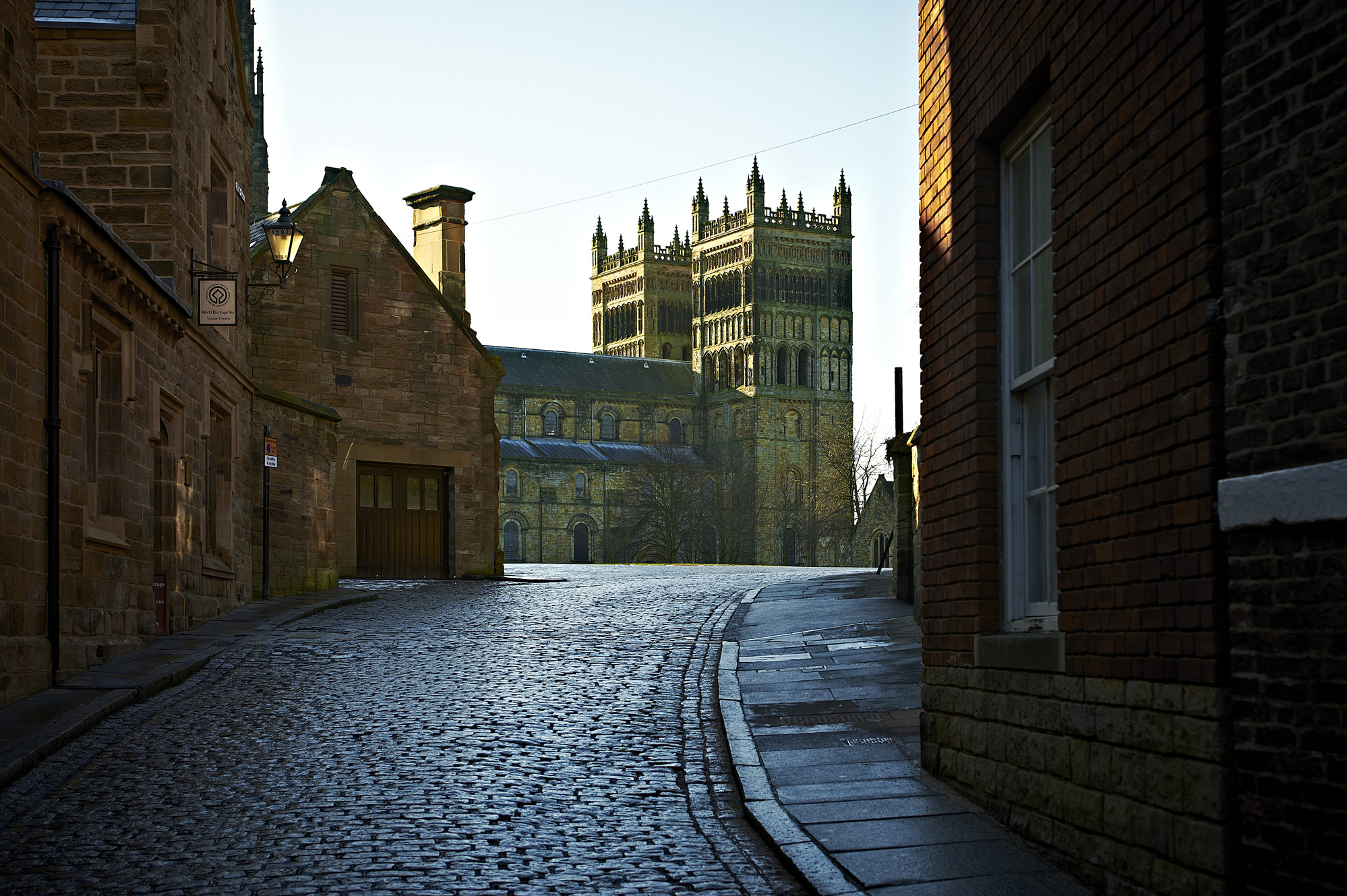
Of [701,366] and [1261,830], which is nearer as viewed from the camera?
[1261,830]

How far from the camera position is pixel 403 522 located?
30500 millimetres

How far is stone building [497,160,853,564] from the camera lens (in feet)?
380

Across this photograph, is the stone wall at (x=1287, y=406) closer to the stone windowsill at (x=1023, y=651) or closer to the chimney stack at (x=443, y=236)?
the stone windowsill at (x=1023, y=651)

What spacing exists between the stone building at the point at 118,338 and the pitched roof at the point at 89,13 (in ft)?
0.09

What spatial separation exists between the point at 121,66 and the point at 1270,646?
14734 millimetres

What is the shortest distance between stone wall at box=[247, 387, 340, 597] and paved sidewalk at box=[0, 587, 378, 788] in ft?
13.3

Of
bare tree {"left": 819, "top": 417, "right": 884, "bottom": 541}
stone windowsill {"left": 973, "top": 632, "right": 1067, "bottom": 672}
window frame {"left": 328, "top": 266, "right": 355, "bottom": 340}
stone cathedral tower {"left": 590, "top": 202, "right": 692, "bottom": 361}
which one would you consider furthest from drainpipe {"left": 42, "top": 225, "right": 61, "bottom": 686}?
stone cathedral tower {"left": 590, "top": 202, "right": 692, "bottom": 361}

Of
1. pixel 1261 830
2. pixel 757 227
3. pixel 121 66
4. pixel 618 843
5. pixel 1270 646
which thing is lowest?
pixel 618 843

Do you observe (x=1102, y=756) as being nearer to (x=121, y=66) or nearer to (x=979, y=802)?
(x=979, y=802)

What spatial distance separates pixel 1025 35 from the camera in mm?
6629

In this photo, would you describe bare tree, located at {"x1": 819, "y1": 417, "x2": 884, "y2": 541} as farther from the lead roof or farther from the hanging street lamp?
the hanging street lamp

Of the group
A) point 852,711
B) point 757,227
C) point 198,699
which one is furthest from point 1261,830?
point 757,227

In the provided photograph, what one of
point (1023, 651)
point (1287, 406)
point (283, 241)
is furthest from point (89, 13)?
point (1287, 406)

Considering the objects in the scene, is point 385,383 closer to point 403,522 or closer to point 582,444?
point 403,522
